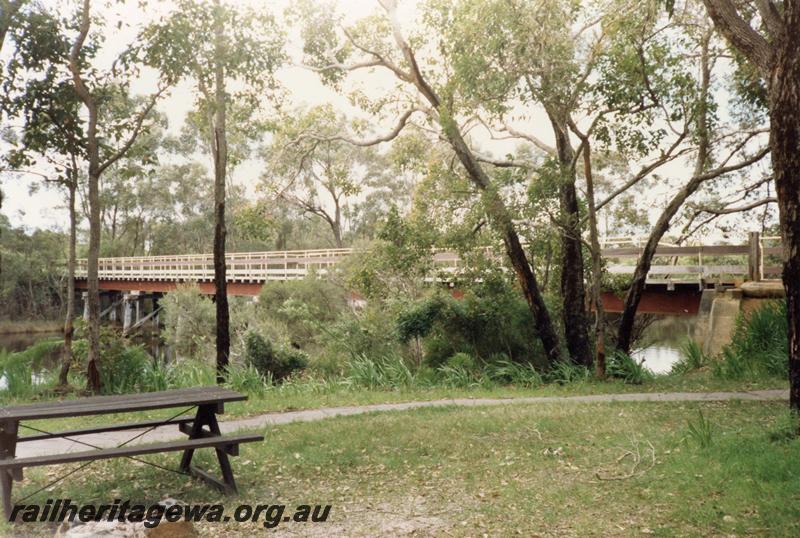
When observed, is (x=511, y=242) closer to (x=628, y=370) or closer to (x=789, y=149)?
(x=628, y=370)

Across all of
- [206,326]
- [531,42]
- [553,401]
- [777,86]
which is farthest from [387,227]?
[206,326]

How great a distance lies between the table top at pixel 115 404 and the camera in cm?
471

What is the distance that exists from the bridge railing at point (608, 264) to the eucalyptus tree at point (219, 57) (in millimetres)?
4849

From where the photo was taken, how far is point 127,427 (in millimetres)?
5406

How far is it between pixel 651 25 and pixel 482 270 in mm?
5369

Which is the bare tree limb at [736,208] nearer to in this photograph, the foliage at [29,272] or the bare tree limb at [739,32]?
the bare tree limb at [739,32]

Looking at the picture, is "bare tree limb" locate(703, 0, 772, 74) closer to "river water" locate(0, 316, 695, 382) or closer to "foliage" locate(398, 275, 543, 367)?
"foliage" locate(398, 275, 543, 367)

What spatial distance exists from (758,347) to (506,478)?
26.2 ft

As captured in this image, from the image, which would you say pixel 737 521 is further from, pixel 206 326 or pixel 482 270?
pixel 206 326

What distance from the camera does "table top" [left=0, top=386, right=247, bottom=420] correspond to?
15.5 feet

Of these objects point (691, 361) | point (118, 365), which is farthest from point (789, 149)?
point (118, 365)

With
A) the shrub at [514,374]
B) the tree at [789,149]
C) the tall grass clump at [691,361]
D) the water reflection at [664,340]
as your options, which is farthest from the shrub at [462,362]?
the water reflection at [664,340]

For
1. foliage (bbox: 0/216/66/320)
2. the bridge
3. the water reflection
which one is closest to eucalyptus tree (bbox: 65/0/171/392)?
the bridge

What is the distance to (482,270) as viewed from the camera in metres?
13.8
